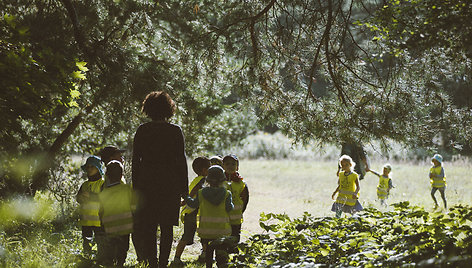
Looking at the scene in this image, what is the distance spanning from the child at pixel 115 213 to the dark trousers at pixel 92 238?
0.22 ft

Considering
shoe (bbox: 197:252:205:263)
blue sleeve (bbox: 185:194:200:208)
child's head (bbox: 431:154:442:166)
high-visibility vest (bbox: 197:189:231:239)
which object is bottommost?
shoe (bbox: 197:252:205:263)

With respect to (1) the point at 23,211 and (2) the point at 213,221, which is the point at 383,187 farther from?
(1) the point at 23,211

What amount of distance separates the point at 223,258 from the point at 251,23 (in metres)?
3.15

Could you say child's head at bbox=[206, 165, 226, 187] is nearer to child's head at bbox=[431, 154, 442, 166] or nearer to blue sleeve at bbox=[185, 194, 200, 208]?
blue sleeve at bbox=[185, 194, 200, 208]

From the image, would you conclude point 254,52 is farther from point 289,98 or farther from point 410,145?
point 410,145

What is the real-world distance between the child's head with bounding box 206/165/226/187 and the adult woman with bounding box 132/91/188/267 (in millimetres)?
390

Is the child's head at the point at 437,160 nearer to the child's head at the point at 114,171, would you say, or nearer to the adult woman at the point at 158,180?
the adult woman at the point at 158,180

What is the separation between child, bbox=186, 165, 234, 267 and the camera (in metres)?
5.13

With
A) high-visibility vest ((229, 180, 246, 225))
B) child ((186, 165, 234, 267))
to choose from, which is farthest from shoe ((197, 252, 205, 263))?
child ((186, 165, 234, 267))

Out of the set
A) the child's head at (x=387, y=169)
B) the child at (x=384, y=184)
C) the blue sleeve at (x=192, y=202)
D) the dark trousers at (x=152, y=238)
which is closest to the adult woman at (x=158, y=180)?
the dark trousers at (x=152, y=238)

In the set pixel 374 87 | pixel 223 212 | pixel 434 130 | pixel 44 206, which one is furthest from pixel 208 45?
pixel 44 206

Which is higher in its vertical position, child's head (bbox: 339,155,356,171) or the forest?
the forest

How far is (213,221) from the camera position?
517 centimetres

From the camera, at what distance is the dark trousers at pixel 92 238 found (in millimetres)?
5082
